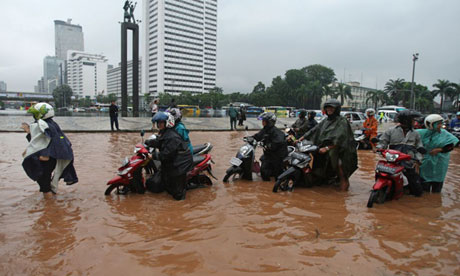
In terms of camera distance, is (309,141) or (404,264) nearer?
(404,264)

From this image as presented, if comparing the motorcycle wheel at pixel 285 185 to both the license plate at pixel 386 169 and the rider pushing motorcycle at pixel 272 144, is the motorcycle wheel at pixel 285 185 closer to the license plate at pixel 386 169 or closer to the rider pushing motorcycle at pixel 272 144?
the rider pushing motorcycle at pixel 272 144

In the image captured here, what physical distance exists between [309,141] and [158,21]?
114520 mm

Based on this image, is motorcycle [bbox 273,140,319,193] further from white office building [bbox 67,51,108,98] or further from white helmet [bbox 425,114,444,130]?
white office building [bbox 67,51,108,98]

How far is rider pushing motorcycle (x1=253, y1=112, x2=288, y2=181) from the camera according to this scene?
587cm

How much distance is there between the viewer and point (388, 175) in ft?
14.6

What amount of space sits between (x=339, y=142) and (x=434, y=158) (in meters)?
1.69

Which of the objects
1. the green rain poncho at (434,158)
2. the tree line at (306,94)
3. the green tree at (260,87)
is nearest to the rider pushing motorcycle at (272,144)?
the green rain poncho at (434,158)

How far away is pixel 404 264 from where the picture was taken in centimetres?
277

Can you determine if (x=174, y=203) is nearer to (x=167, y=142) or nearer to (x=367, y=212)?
(x=167, y=142)

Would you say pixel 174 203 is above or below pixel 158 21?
below

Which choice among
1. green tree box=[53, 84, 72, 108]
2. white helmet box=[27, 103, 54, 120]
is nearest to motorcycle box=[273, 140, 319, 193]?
white helmet box=[27, 103, 54, 120]

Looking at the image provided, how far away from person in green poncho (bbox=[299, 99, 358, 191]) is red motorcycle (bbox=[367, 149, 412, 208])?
2.16 feet

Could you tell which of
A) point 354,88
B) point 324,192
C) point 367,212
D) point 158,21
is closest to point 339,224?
point 367,212

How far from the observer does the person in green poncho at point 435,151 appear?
4.98 m
